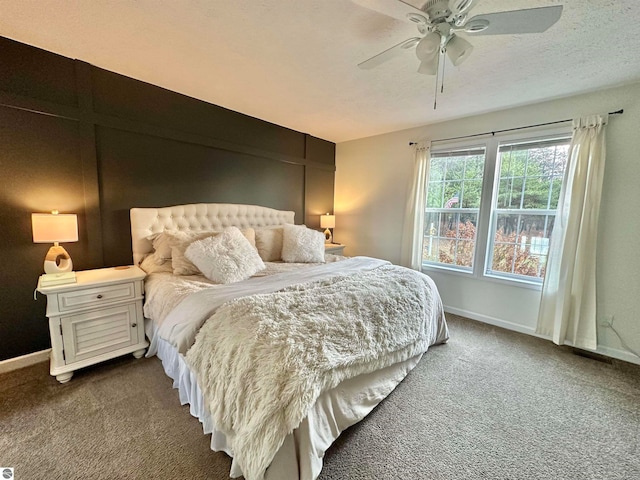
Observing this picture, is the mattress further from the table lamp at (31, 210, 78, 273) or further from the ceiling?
the ceiling

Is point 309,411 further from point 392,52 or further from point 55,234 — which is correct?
point 55,234

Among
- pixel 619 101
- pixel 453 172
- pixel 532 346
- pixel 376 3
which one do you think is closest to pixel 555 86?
pixel 619 101

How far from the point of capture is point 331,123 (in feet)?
11.8

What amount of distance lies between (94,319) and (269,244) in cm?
163

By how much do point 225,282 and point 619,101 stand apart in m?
3.84

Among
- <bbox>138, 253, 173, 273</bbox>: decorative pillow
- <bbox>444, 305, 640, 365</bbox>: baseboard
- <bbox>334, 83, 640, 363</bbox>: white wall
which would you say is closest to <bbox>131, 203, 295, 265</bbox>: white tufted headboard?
<bbox>138, 253, 173, 273</bbox>: decorative pillow

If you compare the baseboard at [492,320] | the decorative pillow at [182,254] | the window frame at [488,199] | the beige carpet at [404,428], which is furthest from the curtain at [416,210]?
the decorative pillow at [182,254]

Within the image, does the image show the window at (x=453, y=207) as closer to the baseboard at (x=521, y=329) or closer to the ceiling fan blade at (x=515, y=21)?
the baseboard at (x=521, y=329)

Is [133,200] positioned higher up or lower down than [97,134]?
lower down

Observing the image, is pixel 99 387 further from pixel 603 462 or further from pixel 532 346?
pixel 532 346

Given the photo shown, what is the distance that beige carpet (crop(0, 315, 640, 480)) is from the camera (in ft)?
4.43

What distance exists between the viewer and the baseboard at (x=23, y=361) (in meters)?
2.03

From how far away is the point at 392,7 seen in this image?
1.27m

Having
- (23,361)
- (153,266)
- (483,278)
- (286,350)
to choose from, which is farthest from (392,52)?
(23,361)
